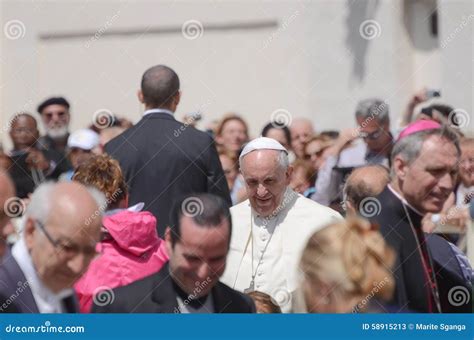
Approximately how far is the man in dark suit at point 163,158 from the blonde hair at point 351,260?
52.5 inches

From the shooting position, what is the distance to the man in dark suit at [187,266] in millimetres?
5492

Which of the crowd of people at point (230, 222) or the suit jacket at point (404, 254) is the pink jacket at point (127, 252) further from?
the suit jacket at point (404, 254)

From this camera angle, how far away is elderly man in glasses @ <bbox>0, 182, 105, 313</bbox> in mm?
5047

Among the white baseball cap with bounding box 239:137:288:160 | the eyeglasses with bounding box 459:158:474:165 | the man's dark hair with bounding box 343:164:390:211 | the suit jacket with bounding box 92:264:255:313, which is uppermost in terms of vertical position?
the white baseball cap with bounding box 239:137:288:160

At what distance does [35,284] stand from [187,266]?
2.30 ft

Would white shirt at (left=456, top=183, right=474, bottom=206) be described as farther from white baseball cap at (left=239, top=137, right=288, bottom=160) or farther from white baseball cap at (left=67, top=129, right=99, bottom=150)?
white baseball cap at (left=67, top=129, right=99, bottom=150)

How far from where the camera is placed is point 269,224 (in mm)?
6672

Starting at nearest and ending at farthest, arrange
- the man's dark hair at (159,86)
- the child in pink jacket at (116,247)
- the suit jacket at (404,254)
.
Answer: the child in pink jacket at (116,247) → the suit jacket at (404,254) → the man's dark hair at (159,86)

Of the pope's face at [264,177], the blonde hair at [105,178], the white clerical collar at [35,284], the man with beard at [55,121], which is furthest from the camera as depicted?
the man with beard at [55,121]

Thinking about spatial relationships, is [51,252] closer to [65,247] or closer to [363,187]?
[65,247]

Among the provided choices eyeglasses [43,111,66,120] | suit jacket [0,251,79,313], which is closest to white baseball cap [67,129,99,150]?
eyeglasses [43,111,66,120]

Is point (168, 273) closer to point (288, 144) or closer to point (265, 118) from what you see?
point (288, 144)

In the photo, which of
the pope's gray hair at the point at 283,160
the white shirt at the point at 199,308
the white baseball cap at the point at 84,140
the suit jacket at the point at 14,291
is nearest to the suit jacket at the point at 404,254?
the pope's gray hair at the point at 283,160

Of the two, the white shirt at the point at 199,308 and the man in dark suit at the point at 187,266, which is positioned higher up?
A: the man in dark suit at the point at 187,266
